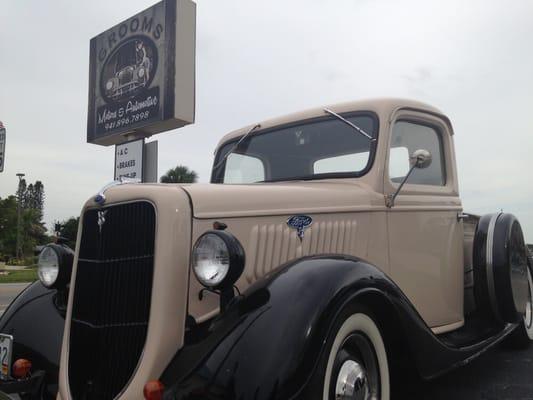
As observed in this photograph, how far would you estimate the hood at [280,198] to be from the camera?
8.11 ft

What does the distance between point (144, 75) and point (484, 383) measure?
883 centimetres

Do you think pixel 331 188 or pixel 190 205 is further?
pixel 331 188

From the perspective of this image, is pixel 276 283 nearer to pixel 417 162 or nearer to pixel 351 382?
pixel 351 382

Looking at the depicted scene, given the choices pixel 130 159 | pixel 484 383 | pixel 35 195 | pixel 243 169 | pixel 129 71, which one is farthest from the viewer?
pixel 35 195

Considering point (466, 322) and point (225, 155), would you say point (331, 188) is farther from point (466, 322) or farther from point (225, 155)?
point (466, 322)

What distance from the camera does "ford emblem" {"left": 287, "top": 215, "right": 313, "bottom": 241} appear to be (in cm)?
277

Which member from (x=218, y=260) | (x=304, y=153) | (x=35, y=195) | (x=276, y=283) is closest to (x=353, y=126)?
(x=304, y=153)

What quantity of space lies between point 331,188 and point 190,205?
45.6 inches

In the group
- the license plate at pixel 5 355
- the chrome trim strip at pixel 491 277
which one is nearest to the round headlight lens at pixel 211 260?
the license plate at pixel 5 355

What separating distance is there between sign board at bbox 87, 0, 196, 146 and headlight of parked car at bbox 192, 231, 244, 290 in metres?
7.55

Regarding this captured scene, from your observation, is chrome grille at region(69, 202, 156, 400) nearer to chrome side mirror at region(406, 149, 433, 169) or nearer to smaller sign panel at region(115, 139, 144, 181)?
chrome side mirror at region(406, 149, 433, 169)

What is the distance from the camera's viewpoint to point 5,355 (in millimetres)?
2795

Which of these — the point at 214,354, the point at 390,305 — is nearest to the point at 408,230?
the point at 390,305

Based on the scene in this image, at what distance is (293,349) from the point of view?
196cm
